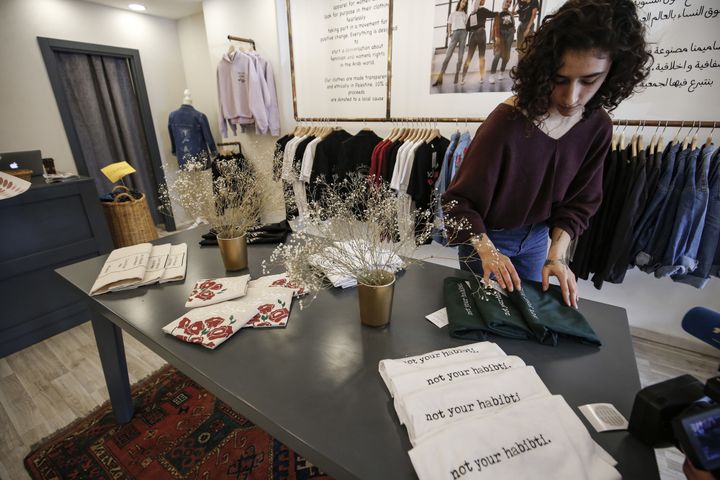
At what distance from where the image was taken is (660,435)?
1.93 feet

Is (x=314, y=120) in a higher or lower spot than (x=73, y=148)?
higher

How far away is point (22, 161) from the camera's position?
7.88ft

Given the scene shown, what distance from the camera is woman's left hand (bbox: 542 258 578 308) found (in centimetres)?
97

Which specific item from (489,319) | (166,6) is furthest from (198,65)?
(489,319)

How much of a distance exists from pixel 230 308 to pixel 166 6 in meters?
4.04

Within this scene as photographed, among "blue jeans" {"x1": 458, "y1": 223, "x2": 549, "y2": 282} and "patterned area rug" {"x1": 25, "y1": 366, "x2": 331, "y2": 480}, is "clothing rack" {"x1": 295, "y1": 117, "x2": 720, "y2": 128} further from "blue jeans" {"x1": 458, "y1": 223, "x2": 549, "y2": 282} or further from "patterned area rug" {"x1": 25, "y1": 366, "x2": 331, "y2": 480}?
"patterned area rug" {"x1": 25, "y1": 366, "x2": 331, "y2": 480}

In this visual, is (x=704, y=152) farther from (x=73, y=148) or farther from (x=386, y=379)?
(x=73, y=148)

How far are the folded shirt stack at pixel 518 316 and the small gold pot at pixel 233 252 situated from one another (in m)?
0.79

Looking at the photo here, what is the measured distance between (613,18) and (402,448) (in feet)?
4.06

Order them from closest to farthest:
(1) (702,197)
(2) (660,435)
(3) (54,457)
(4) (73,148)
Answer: (2) (660,435)
(3) (54,457)
(1) (702,197)
(4) (73,148)

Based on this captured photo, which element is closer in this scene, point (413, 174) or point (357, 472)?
point (357, 472)

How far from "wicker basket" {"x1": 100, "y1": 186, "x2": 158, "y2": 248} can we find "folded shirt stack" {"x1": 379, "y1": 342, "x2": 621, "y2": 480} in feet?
9.54

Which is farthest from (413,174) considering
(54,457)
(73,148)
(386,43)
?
(73,148)

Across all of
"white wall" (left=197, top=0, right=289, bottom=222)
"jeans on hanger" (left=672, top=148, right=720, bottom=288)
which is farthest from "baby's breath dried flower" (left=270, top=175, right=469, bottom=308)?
"white wall" (left=197, top=0, right=289, bottom=222)
